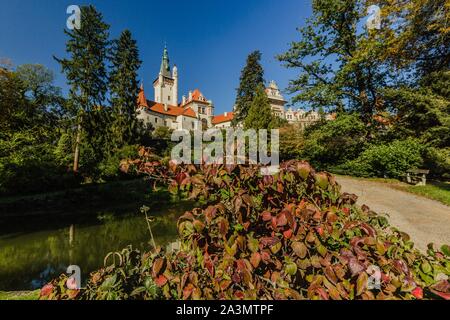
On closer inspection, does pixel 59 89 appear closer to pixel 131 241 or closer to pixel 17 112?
pixel 17 112

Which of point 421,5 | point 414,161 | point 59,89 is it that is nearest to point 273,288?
point 414,161

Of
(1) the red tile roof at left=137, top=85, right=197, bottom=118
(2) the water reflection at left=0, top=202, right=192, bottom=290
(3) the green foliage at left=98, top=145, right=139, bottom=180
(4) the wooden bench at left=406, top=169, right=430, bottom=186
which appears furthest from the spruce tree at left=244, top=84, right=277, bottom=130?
(1) the red tile roof at left=137, top=85, right=197, bottom=118

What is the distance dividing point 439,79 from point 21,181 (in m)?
22.9

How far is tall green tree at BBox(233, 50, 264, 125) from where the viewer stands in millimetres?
31500

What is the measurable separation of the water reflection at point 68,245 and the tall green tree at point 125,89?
15.6 m

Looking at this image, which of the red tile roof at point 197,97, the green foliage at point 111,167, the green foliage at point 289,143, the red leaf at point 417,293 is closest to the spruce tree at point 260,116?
the green foliage at point 289,143

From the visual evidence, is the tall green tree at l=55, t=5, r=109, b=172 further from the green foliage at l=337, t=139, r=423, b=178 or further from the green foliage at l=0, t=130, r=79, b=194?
the green foliage at l=337, t=139, r=423, b=178

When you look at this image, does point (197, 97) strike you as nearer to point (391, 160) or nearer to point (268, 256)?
point (391, 160)

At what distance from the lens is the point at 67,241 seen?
7.48 meters

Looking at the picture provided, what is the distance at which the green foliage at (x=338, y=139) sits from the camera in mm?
12806

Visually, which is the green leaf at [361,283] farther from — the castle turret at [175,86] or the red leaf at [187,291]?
the castle turret at [175,86]

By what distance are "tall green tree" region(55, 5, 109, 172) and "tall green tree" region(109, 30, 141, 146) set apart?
3585mm

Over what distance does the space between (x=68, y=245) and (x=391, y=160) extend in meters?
12.8
